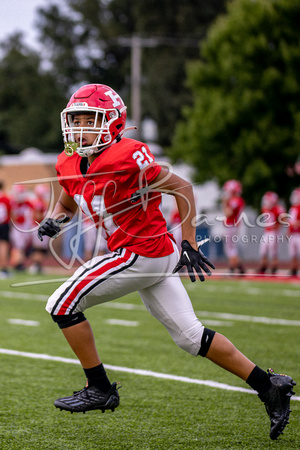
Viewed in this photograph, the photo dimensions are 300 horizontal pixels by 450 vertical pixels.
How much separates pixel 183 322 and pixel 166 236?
449 millimetres

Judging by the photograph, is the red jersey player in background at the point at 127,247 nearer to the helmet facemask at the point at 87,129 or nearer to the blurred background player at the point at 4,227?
the helmet facemask at the point at 87,129

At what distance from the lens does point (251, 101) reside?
18.7 m

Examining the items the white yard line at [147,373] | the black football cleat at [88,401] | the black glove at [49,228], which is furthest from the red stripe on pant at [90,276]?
the white yard line at [147,373]

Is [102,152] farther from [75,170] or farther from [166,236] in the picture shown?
[166,236]

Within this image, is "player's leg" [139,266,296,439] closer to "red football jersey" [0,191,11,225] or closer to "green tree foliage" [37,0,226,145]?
"red football jersey" [0,191,11,225]

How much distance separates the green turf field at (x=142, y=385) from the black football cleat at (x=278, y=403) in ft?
0.29

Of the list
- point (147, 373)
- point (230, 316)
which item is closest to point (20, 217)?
point (230, 316)

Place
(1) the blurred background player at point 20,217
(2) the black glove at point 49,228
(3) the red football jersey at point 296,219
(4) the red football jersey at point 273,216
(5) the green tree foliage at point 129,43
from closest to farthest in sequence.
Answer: (2) the black glove at point 49,228, (3) the red football jersey at point 296,219, (4) the red football jersey at point 273,216, (1) the blurred background player at point 20,217, (5) the green tree foliage at point 129,43

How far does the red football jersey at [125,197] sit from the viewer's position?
135 inches

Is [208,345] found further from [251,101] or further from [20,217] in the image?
[251,101]

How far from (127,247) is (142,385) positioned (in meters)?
1.56

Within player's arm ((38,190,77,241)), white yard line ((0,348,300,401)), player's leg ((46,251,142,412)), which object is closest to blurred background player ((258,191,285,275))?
white yard line ((0,348,300,401))

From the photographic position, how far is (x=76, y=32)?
3634cm

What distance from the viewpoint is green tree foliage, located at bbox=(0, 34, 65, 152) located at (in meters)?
37.1
